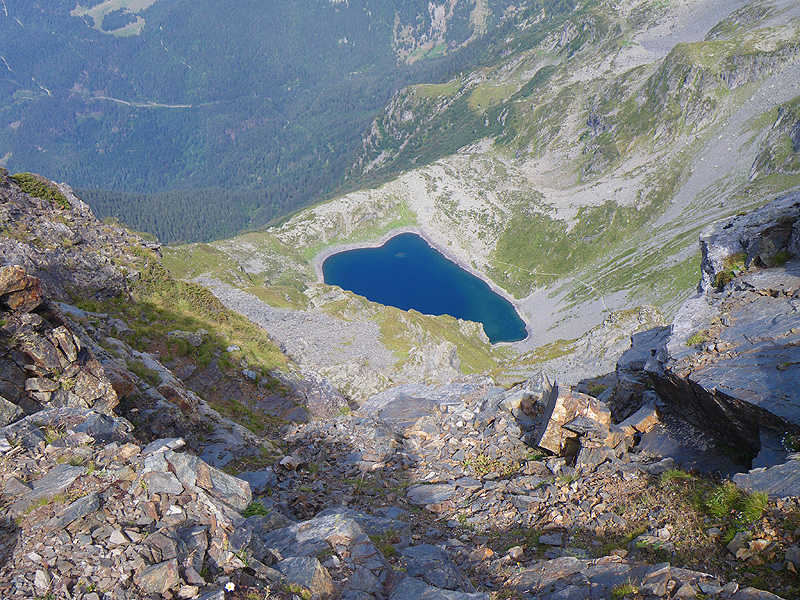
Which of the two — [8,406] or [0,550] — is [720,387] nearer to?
[0,550]

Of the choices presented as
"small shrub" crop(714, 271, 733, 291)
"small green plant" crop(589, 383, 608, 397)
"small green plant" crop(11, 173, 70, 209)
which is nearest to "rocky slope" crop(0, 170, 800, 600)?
"small green plant" crop(589, 383, 608, 397)

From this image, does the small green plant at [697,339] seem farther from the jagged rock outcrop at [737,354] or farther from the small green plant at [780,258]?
the small green plant at [780,258]

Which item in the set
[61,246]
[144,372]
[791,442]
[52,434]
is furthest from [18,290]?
[791,442]

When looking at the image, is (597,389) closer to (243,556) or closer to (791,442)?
(791,442)

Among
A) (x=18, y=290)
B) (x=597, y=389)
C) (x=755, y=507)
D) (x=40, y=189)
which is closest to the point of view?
(x=755, y=507)

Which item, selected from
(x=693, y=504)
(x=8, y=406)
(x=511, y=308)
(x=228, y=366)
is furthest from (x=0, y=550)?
(x=511, y=308)

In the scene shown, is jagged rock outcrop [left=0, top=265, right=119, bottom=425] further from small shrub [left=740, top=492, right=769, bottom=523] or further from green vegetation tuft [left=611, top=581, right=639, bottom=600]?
small shrub [left=740, top=492, right=769, bottom=523]
